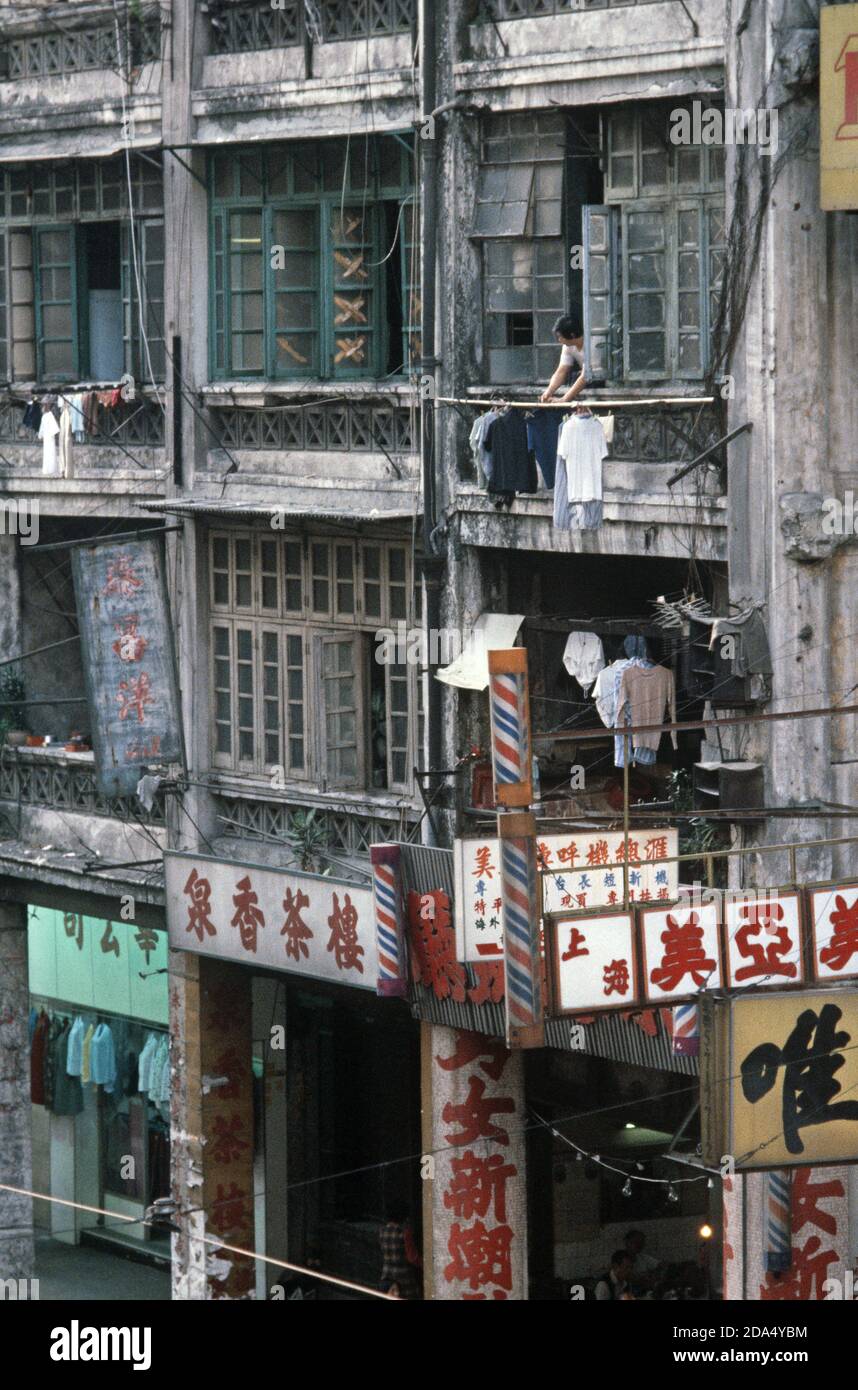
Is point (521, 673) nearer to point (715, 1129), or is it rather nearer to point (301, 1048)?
point (715, 1129)

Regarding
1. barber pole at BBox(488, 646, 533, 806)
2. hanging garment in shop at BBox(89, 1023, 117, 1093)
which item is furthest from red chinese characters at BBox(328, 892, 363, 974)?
barber pole at BBox(488, 646, 533, 806)

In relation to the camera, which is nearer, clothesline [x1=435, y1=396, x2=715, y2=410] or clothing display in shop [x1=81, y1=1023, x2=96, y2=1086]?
clothesline [x1=435, y1=396, x2=715, y2=410]

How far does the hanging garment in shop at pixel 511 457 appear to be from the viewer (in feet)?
71.6

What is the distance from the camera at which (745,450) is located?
2005 centimetres

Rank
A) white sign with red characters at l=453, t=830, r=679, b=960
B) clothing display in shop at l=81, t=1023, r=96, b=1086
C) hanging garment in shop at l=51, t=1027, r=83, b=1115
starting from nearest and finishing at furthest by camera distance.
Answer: white sign with red characters at l=453, t=830, r=679, b=960 → clothing display in shop at l=81, t=1023, r=96, b=1086 → hanging garment in shop at l=51, t=1027, r=83, b=1115

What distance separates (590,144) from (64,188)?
670 cm

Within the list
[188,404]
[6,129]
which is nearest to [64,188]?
[6,129]

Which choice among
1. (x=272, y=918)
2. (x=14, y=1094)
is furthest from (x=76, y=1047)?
(x=272, y=918)

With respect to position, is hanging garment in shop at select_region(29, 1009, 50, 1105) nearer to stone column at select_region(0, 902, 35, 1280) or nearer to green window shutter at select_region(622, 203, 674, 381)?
stone column at select_region(0, 902, 35, 1280)

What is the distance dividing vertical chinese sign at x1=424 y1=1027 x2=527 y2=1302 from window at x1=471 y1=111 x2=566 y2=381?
5.49 m

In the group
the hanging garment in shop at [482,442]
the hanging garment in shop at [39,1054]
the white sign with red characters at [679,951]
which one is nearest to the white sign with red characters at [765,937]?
the white sign with red characters at [679,951]

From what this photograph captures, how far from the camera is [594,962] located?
57.1 feet

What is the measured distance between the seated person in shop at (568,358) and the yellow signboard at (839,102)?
3020 millimetres

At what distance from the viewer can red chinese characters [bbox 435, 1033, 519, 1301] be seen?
2291 centimetres
